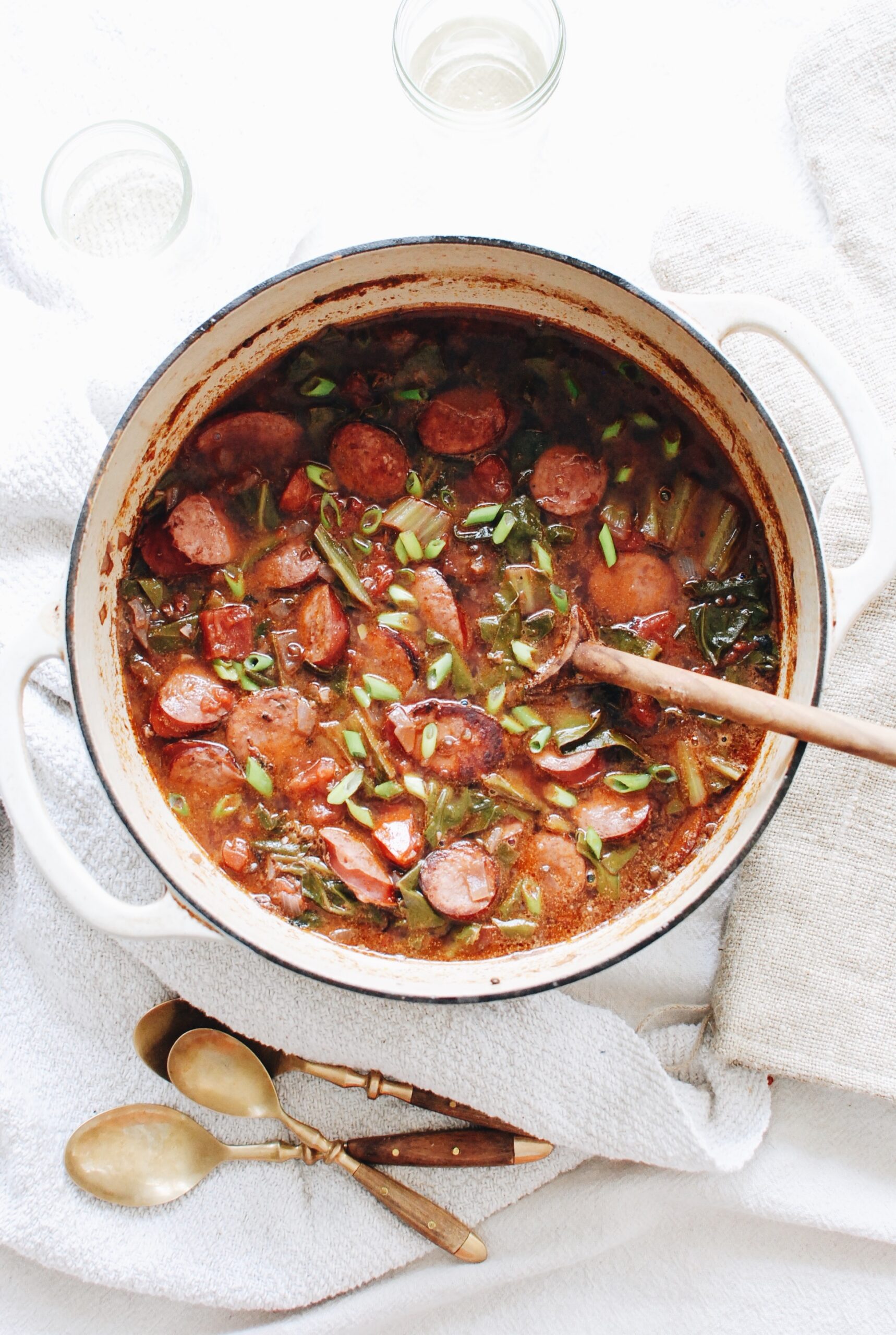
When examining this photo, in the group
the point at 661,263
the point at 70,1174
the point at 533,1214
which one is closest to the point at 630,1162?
the point at 533,1214

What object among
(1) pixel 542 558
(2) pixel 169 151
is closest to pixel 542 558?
(1) pixel 542 558

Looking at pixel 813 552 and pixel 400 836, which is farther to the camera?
pixel 400 836

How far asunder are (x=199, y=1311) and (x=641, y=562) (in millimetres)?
1975

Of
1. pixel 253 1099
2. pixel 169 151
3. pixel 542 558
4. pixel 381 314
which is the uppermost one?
pixel 169 151

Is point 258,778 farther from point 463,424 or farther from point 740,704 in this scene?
point 740,704

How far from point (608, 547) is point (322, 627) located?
63cm

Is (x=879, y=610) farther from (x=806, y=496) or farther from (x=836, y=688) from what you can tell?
(x=806, y=496)

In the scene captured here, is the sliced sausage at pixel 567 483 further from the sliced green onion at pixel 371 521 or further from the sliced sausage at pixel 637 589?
the sliced green onion at pixel 371 521

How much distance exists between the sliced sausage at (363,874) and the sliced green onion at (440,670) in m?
0.38

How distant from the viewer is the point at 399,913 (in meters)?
2.22

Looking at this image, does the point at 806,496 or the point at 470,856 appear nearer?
the point at 806,496

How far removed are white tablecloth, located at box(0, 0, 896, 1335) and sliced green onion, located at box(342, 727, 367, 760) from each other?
0.88 meters

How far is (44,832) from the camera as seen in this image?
6.18 ft

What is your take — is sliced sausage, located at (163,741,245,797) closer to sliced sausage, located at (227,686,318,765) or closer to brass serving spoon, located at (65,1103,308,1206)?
sliced sausage, located at (227,686,318,765)
